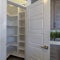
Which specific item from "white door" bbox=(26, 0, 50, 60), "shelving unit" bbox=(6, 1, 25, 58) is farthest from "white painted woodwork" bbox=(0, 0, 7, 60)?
"shelving unit" bbox=(6, 1, 25, 58)

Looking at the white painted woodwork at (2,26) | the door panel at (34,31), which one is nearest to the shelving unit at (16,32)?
the door panel at (34,31)

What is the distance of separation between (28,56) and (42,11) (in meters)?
1.25

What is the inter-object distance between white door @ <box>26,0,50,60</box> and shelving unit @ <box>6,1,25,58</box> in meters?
1.59

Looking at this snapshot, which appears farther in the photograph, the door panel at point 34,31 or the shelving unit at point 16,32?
the shelving unit at point 16,32

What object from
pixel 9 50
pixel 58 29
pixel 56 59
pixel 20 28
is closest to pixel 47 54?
pixel 56 59

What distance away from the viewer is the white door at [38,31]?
2.32m

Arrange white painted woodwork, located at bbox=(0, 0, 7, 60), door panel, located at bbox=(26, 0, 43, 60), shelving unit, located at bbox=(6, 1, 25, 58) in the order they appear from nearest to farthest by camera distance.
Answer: white painted woodwork, located at bbox=(0, 0, 7, 60) < door panel, located at bbox=(26, 0, 43, 60) < shelving unit, located at bbox=(6, 1, 25, 58)

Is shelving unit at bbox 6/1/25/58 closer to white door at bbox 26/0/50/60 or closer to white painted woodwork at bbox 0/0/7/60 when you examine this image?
white door at bbox 26/0/50/60

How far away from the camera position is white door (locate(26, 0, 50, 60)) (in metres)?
2.32

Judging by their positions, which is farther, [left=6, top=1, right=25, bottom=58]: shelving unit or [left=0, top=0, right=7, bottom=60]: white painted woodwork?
[left=6, top=1, right=25, bottom=58]: shelving unit

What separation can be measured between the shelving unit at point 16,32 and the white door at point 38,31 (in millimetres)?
1585

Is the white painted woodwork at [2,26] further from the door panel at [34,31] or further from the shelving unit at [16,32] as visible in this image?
the shelving unit at [16,32]

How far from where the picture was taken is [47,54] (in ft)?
7.58

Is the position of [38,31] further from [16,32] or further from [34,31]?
[16,32]
